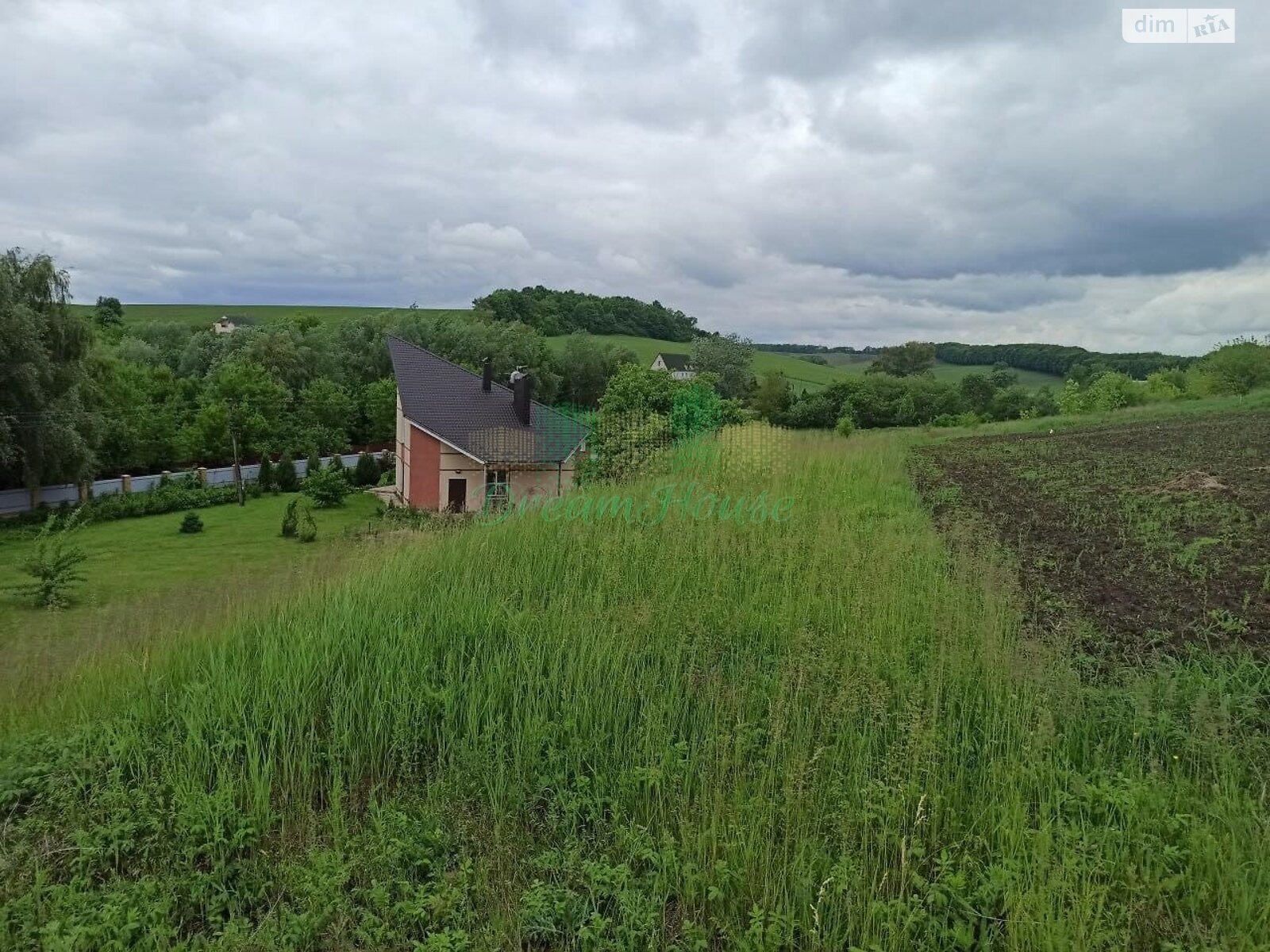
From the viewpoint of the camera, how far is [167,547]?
69.7 ft

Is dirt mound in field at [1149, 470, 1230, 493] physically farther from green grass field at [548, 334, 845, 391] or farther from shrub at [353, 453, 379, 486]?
green grass field at [548, 334, 845, 391]

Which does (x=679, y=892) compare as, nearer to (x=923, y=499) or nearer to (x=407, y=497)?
(x=923, y=499)

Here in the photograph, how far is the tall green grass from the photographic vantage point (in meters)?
2.45

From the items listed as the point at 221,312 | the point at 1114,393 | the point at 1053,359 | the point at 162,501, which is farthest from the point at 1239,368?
the point at 221,312

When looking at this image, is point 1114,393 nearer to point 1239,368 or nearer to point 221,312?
point 1239,368

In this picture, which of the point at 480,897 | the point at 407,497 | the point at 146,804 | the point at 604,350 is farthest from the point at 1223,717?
the point at 604,350

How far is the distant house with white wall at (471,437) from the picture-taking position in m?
20.4

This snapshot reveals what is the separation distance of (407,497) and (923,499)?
18554mm

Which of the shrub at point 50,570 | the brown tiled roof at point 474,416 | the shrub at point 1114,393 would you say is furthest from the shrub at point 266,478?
the shrub at point 1114,393

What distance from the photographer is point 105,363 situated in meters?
28.2

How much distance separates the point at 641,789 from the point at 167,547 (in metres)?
23.0

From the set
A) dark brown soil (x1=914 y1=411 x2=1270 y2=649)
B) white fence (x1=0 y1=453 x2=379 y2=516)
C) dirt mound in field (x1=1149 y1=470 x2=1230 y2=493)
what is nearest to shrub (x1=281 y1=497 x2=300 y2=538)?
white fence (x1=0 y1=453 x2=379 y2=516)

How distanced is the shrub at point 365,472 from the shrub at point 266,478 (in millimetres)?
3290

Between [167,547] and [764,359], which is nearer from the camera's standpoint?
[167,547]
